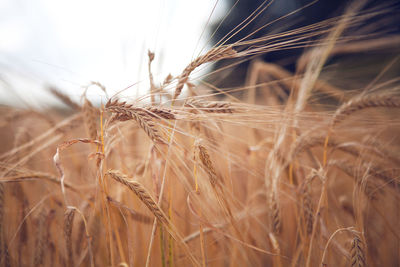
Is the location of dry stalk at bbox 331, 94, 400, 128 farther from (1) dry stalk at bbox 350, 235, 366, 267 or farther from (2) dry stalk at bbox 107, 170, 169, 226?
(2) dry stalk at bbox 107, 170, 169, 226

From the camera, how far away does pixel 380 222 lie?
1.39m

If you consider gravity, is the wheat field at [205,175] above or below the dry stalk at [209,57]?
below

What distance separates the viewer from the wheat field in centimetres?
69

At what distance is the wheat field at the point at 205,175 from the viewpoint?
0.69 metres

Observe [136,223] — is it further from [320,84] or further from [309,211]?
[320,84]

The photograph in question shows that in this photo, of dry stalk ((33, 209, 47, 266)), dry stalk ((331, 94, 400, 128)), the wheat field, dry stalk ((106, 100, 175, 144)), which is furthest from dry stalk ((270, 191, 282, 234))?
dry stalk ((33, 209, 47, 266))

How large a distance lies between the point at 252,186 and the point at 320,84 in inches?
31.1

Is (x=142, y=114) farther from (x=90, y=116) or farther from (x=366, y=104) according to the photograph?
(x=366, y=104)

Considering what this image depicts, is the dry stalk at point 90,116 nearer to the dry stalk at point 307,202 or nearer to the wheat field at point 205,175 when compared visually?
the wheat field at point 205,175

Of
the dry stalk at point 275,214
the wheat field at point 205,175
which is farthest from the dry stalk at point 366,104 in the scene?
the dry stalk at point 275,214

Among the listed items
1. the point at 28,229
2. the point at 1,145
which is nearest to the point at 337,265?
the point at 28,229

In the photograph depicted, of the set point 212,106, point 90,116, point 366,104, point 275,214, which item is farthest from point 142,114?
point 366,104

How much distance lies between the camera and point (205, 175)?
757 millimetres

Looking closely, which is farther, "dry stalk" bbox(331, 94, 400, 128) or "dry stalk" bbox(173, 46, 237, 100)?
"dry stalk" bbox(331, 94, 400, 128)
